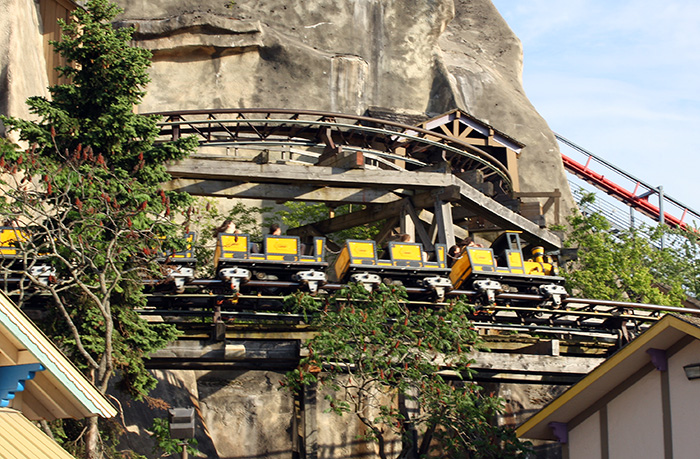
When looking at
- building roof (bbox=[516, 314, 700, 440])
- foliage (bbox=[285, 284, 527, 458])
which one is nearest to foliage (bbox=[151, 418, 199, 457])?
foliage (bbox=[285, 284, 527, 458])

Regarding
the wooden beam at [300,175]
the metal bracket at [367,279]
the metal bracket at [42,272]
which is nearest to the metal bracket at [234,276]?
the metal bracket at [367,279]

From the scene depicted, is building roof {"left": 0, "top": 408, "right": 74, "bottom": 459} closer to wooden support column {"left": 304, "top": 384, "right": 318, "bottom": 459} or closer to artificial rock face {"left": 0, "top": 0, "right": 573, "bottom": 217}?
wooden support column {"left": 304, "top": 384, "right": 318, "bottom": 459}

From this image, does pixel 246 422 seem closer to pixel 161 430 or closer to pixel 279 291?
pixel 279 291

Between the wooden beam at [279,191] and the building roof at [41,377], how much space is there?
12.0 m

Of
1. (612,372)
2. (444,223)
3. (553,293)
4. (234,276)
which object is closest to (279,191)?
(444,223)

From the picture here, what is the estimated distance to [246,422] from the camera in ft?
71.2

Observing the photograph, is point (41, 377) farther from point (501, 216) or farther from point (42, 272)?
point (501, 216)

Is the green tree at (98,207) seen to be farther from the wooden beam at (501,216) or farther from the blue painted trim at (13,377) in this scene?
the wooden beam at (501,216)

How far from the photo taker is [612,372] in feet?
42.5

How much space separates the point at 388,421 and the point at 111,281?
468cm

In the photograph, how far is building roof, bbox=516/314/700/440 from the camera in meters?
12.3

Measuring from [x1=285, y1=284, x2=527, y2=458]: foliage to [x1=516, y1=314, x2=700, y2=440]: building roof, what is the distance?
0.73 metres

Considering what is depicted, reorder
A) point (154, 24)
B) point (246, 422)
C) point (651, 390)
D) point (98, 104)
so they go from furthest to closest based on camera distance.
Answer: point (154, 24), point (246, 422), point (98, 104), point (651, 390)

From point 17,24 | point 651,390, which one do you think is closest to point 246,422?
point 651,390
